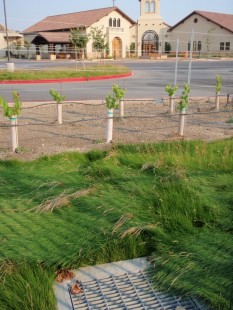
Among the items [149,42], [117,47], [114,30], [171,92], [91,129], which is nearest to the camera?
[91,129]

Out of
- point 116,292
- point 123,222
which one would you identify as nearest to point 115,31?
point 123,222

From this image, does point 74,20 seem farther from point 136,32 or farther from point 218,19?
point 218,19

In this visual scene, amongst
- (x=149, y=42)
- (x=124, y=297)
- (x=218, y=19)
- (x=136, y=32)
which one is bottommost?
(x=124, y=297)

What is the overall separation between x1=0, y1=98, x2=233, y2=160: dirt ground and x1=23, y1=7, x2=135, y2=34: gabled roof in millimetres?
41660

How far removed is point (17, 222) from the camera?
3.46m

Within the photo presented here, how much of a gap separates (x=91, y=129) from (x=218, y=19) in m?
54.7

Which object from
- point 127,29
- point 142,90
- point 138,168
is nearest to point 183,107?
point 138,168

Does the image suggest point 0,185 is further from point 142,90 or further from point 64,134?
point 142,90

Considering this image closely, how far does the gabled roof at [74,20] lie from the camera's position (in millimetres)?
52219

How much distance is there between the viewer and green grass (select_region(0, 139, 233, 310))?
267 cm

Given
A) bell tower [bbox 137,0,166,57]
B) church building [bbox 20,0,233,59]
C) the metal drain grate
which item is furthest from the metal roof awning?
bell tower [bbox 137,0,166,57]

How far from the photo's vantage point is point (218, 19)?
56.4m

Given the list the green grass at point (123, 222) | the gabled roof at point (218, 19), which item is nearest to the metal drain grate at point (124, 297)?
the green grass at point (123, 222)

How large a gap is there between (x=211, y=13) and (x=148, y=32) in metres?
10.7
